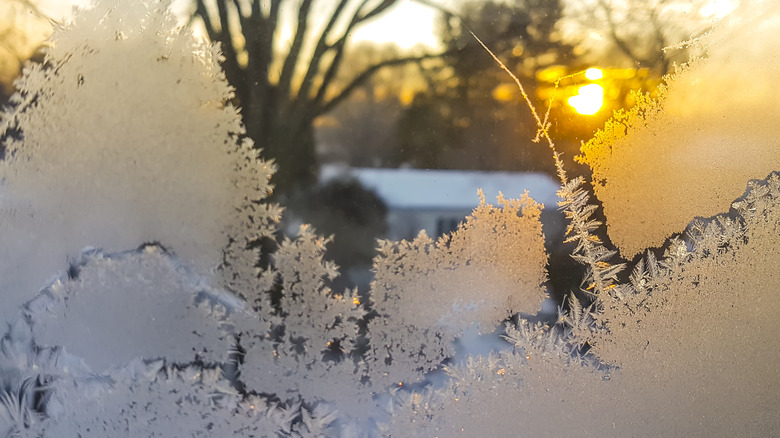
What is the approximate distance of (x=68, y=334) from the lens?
2.56 feet

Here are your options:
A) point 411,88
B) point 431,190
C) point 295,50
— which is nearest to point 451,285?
point 431,190

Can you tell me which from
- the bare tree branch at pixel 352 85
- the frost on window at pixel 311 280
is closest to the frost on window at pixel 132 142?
the frost on window at pixel 311 280

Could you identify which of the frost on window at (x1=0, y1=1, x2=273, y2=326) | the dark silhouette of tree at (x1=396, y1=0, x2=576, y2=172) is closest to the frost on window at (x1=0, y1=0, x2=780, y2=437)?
the frost on window at (x1=0, y1=1, x2=273, y2=326)

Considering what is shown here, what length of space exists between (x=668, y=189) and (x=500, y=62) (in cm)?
31

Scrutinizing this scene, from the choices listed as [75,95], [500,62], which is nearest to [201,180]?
[75,95]

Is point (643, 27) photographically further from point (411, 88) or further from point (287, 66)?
point (287, 66)

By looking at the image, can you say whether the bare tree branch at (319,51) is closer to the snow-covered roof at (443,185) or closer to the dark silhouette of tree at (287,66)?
the dark silhouette of tree at (287,66)

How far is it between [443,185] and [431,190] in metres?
0.02

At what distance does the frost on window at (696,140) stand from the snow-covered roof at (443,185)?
88mm

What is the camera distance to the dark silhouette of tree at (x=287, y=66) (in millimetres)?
749

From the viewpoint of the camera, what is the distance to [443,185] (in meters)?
0.79

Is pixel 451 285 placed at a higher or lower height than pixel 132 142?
lower

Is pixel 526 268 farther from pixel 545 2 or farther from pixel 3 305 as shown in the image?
pixel 3 305

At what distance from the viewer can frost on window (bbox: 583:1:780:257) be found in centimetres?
81
